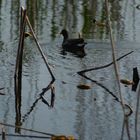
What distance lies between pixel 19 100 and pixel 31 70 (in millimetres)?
1229

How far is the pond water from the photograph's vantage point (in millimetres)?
6160

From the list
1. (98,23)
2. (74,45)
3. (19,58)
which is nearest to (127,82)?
(19,58)

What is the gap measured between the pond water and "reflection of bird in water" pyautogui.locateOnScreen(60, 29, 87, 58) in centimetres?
10

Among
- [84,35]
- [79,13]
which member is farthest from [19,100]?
[79,13]

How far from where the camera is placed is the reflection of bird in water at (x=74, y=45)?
954 centimetres

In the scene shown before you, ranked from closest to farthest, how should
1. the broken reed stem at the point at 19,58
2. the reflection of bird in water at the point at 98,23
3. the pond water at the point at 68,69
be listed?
1. the pond water at the point at 68,69
2. the broken reed stem at the point at 19,58
3. the reflection of bird in water at the point at 98,23

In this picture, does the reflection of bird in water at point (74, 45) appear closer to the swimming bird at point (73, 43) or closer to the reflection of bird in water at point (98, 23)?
the swimming bird at point (73, 43)

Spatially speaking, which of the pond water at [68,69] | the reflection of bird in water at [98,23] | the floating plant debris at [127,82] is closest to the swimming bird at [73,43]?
the pond water at [68,69]

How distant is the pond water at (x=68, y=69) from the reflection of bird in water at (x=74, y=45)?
0.10 meters

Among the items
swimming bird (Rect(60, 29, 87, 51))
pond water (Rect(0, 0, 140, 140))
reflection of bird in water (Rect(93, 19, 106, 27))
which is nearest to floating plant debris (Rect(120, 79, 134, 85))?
pond water (Rect(0, 0, 140, 140))

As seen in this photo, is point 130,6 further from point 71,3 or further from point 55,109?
point 55,109

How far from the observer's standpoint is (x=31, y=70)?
8094 mm

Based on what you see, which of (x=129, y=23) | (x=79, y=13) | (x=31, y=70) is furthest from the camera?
(x=79, y=13)

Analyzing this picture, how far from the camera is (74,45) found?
32.3 ft
